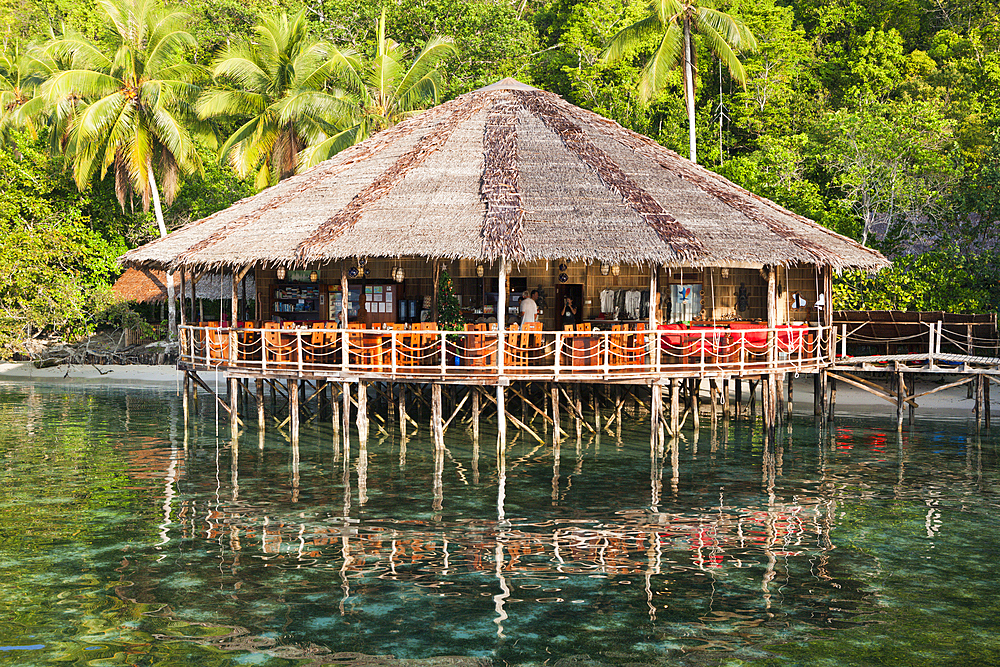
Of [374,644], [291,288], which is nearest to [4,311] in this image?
[291,288]

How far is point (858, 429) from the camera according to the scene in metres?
28.9

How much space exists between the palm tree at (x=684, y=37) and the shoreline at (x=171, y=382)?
1090 centimetres

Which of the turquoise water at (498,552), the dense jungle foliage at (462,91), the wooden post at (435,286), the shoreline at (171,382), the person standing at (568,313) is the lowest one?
the turquoise water at (498,552)

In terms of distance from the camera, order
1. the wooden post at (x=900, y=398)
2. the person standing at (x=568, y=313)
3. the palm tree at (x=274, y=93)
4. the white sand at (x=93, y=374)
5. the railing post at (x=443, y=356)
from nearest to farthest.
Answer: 1. the railing post at (x=443, y=356)
2. the wooden post at (x=900, y=398)
3. the person standing at (x=568, y=313)
4. the white sand at (x=93, y=374)
5. the palm tree at (x=274, y=93)

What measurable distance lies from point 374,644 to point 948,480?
14643 millimetres

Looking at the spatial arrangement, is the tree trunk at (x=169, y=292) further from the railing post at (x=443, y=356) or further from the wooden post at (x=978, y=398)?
the wooden post at (x=978, y=398)

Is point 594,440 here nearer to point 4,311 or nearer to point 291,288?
point 291,288

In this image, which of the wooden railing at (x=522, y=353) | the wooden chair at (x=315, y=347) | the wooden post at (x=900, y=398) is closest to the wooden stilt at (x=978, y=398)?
the wooden post at (x=900, y=398)

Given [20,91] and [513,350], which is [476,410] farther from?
[20,91]

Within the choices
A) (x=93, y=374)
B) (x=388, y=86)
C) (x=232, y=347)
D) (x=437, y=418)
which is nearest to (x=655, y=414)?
(x=437, y=418)

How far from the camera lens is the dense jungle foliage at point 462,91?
129 feet

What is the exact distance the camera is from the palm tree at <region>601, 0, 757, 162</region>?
4041cm

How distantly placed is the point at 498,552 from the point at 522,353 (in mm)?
8025

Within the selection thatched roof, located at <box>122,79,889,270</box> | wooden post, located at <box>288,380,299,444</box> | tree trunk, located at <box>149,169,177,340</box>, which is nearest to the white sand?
tree trunk, located at <box>149,169,177,340</box>
